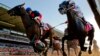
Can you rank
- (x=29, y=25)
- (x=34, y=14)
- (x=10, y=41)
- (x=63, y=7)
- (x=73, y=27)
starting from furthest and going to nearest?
(x=10, y=41) < (x=34, y=14) < (x=29, y=25) < (x=73, y=27) < (x=63, y=7)

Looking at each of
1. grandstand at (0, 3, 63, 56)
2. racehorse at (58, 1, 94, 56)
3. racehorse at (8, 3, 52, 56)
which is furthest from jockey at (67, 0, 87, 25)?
grandstand at (0, 3, 63, 56)

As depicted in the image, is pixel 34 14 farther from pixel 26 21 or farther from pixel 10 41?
pixel 10 41

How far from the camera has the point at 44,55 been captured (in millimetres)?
8648

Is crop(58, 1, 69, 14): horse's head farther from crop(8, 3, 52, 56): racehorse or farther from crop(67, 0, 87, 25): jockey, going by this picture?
crop(8, 3, 52, 56): racehorse

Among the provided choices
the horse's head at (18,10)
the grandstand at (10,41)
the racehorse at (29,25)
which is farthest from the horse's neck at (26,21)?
the grandstand at (10,41)

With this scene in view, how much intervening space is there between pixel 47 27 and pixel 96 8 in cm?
816

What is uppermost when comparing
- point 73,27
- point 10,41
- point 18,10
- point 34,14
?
point 18,10

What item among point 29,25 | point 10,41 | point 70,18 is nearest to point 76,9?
point 70,18

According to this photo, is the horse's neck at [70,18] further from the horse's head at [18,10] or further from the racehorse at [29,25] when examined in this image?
the horse's head at [18,10]

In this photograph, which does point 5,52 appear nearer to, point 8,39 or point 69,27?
point 8,39

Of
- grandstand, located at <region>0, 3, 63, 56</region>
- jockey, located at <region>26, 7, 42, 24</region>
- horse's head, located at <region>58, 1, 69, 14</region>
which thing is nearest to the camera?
horse's head, located at <region>58, 1, 69, 14</region>

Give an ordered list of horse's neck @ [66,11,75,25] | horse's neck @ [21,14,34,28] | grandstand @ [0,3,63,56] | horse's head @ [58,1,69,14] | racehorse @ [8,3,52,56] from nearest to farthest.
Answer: horse's head @ [58,1,69,14]
horse's neck @ [66,11,75,25]
racehorse @ [8,3,52,56]
horse's neck @ [21,14,34,28]
grandstand @ [0,3,63,56]

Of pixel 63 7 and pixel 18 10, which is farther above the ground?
pixel 18 10

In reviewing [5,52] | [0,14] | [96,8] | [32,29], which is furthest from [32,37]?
[96,8]
